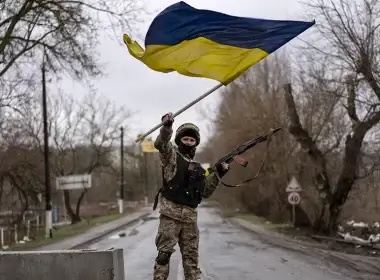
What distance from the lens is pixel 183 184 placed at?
22.7ft

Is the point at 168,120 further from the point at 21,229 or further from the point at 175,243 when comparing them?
the point at 21,229

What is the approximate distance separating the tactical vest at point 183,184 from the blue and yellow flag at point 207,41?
144 centimetres

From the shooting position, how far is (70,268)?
6.37 meters

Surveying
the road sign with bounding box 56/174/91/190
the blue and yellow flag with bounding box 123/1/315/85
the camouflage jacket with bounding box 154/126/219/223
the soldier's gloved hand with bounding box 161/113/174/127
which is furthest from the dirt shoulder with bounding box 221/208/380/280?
the road sign with bounding box 56/174/91/190

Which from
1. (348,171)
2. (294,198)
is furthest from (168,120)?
(294,198)

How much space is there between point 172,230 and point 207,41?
257cm

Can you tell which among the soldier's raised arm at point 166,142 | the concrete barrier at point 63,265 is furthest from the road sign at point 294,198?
the concrete barrier at point 63,265

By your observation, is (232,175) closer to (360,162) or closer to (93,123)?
(360,162)

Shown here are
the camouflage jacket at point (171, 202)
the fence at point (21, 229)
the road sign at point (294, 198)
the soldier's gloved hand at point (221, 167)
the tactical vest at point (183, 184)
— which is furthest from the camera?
the fence at point (21, 229)

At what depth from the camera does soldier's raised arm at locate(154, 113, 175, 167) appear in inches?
253

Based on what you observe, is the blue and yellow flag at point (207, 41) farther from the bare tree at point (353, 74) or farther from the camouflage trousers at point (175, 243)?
the bare tree at point (353, 74)

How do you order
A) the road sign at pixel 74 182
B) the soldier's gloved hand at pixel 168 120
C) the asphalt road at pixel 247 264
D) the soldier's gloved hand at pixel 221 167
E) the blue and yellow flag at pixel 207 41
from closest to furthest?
the soldier's gloved hand at pixel 168 120 → the soldier's gloved hand at pixel 221 167 → the blue and yellow flag at pixel 207 41 → the asphalt road at pixel 247 264 → the road sign at pixel 74 182

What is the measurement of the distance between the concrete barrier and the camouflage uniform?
54cm

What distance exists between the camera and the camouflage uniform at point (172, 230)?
6836mm
